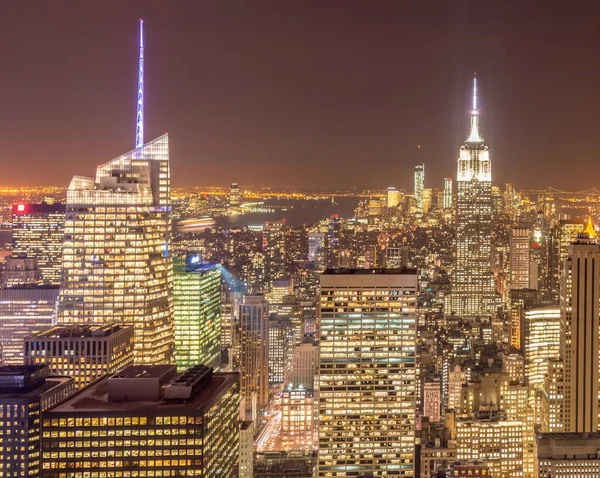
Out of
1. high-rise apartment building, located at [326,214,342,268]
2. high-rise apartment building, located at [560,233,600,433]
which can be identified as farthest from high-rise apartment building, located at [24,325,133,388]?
high-rise apartment building, located at [326,214,342,268]

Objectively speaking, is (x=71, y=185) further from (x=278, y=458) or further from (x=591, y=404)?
(x=591, y=404)

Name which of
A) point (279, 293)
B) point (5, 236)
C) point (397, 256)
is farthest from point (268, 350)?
point (5, 236)

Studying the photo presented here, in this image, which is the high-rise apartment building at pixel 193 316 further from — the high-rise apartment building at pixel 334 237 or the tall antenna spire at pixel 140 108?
the high-rise apartment building at pixel 334 237

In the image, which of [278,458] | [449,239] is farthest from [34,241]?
[449,239]

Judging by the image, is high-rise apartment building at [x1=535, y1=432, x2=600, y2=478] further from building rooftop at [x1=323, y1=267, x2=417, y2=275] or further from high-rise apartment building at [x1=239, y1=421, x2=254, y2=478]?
high-rise apartment building at [x1=239, y1=421, x2=254, y2=478]

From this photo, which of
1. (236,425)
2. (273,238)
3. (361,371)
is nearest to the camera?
(236,425)

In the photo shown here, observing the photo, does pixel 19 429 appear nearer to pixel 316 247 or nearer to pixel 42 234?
pixel 42 234
